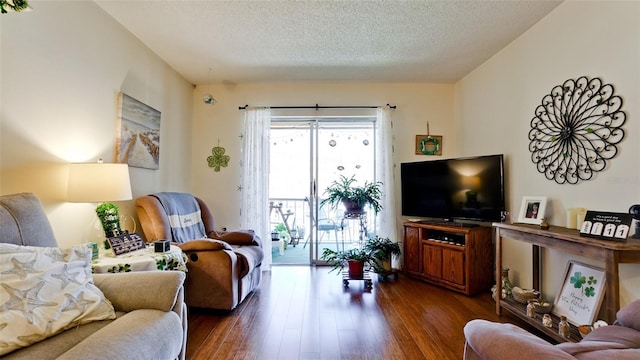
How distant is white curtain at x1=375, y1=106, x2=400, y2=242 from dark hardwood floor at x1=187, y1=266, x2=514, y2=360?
2.61 ft

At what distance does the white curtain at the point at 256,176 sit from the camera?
12.9ft

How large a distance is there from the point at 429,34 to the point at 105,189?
2983 millimetres

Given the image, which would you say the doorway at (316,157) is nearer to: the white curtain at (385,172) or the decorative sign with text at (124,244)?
the white curtain at (385,172)

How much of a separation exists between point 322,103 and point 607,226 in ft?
10.5

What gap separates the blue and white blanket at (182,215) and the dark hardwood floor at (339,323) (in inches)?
32.1

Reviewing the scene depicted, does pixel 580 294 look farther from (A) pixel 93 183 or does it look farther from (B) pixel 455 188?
(A) pixel 93 183

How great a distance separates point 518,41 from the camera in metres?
2.85

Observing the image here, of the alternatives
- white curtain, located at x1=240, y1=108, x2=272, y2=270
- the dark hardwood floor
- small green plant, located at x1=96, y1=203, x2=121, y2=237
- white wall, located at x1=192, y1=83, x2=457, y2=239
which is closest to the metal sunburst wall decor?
the dark hardwood floor

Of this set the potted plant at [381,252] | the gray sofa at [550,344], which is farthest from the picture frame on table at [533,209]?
the potted plant at [381,252]

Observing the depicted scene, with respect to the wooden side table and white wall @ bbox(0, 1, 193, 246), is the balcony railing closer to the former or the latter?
the wooden side table

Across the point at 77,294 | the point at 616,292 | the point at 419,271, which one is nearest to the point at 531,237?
the point at 616,292

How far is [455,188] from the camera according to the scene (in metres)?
3.36

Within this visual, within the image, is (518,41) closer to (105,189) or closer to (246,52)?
(246,52)

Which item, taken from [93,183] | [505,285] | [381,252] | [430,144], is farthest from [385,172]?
[93,183]
